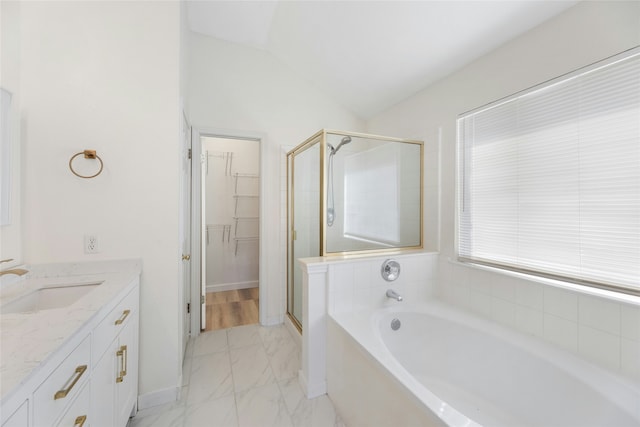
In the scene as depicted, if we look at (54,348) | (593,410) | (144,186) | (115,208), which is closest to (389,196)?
(593,410)

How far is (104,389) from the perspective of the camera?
43.6 inches

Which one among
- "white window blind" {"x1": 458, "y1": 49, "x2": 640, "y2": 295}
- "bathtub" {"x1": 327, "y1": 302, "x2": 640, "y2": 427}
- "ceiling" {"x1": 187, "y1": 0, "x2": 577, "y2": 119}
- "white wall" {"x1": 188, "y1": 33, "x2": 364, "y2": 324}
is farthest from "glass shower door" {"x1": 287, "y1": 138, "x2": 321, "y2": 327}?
"white window blind" {"x1": 458, "y1": 49, "x2": 640, "y2": 295}

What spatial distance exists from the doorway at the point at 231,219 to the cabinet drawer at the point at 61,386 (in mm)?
2788

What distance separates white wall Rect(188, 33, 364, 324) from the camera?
2.57 m

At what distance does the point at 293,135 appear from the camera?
9.50ft

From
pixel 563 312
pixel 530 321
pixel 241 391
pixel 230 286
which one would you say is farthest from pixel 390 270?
pixel 230 286

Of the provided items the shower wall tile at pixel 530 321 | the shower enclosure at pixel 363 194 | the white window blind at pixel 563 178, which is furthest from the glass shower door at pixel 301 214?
the shower wall tile at pixel 530 321

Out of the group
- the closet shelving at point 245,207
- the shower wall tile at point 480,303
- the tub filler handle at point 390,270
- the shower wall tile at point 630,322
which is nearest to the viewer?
the shower wall tile at point 630,322

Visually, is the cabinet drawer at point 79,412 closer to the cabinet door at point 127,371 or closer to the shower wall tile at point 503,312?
the cabinet door at point 127,371

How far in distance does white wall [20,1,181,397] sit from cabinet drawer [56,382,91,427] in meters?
0.72

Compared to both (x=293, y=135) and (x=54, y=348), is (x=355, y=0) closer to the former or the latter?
(x=293, y=135)

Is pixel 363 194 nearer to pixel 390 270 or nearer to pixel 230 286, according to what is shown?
pixel 390 270

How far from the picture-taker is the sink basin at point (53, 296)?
1.24 meters

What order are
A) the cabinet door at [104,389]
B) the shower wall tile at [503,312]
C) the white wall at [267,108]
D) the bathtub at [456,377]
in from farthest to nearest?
the white wall at [267,108] < the shower wall tile at [503,312] < the bathtub at [456,377] < the cabinet door at [104,389]
